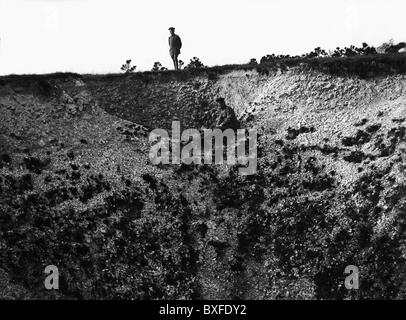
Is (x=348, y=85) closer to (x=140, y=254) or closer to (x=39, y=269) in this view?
(x=140, y=254)

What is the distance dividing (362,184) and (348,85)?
11.2 meters

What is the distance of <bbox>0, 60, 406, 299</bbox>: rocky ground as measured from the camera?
6594 cm

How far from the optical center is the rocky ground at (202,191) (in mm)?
65938

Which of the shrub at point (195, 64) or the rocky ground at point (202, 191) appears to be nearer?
the rocky ground at point (202, 191)

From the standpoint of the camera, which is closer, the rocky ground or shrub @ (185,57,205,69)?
the rocky ground

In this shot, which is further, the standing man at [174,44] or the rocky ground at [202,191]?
the standing man at [174,44]

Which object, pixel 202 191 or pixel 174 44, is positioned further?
pixel 174 44

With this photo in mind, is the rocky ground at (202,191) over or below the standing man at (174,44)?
below

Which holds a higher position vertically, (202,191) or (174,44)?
(174,44)

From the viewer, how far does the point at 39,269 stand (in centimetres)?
6456

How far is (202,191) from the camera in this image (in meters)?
72.8
